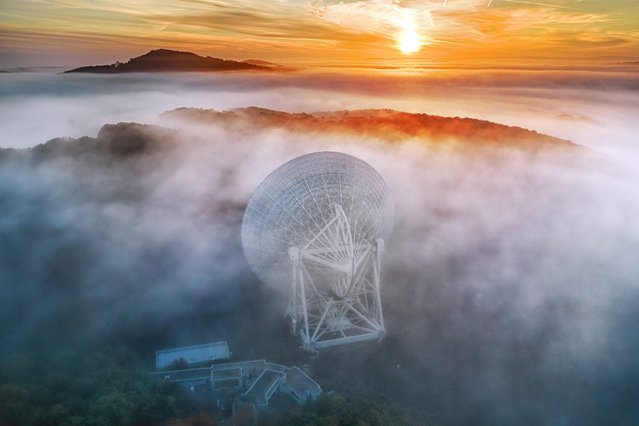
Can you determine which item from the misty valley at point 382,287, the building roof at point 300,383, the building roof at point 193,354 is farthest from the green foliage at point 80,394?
the building roof at point 300,383

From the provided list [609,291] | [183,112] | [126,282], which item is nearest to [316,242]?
[126,282]

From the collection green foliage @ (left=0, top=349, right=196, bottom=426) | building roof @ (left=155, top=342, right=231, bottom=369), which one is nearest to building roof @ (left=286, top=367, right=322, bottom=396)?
building roof @ (left=155, top=342, right=231, bottom=369)

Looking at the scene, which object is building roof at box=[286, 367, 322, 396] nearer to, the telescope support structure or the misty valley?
the misty valley

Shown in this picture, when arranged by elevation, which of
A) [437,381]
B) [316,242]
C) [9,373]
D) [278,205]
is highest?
[278,205]

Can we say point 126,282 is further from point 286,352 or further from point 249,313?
point 286,352

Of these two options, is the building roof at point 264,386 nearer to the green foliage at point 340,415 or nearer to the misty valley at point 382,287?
the misty valley at point 382,287

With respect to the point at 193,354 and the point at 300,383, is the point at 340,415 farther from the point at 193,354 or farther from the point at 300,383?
the point at 193,354

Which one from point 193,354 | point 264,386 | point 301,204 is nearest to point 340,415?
point 264,386
